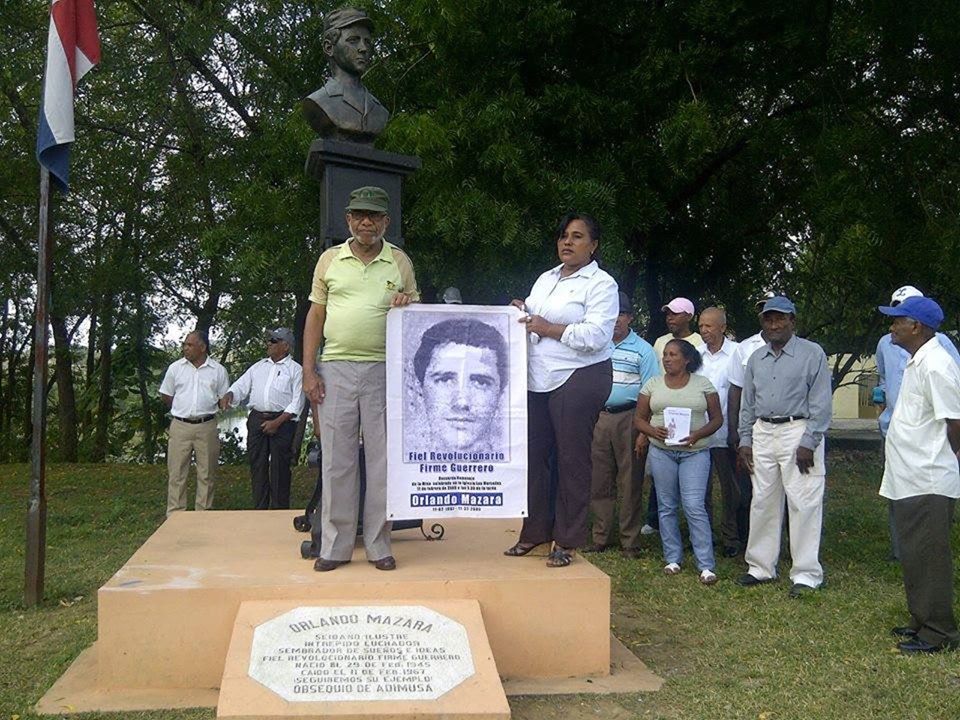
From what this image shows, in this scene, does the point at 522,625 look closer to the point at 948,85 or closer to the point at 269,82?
the point at 948,85

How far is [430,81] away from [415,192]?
1.14 meters

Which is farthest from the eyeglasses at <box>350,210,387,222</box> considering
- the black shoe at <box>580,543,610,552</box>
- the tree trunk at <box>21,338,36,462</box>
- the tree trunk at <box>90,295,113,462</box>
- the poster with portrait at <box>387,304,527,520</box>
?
the tree trunk at <box>21,338,36,462</box>

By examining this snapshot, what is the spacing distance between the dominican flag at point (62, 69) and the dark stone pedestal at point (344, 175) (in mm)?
1783

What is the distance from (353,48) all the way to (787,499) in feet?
12.9

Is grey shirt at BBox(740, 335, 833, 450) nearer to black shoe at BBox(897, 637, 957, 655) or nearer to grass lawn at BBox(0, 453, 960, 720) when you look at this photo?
grass lawn at BBox(0, 453, 960, 720)

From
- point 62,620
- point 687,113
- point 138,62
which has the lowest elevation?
point 62,620

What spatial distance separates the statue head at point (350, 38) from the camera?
5.49 m

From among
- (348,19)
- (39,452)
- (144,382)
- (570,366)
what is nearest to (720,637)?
(570,366)

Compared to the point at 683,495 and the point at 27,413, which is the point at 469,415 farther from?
the point at 27,413

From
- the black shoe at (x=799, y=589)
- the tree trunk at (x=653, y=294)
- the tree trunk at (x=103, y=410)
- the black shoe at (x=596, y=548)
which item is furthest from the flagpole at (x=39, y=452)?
the tree trunk at (x=103, y=410)

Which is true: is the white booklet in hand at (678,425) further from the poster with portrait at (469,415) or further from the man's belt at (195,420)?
the man's belt at (195,420)

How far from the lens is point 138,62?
1155cm

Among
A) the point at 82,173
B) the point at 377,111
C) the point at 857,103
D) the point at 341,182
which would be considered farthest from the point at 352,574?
the point at 82,173

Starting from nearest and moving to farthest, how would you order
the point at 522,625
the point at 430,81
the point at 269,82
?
the point at 522,625, the point at 430,81, the point at 269,82
